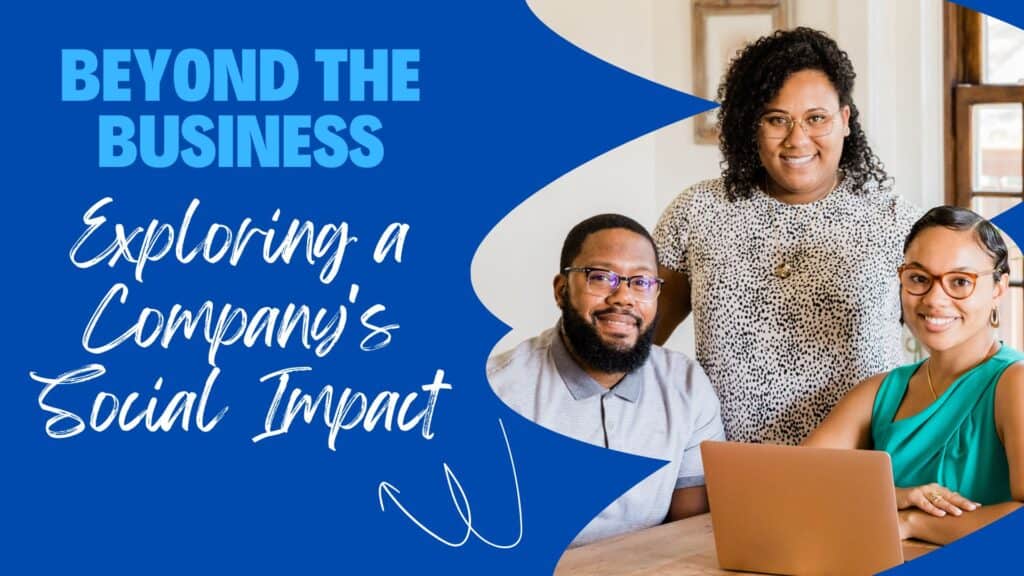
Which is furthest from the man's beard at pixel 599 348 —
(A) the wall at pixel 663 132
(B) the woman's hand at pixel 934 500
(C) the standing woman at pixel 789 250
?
(A) the wall at pixel 663 132

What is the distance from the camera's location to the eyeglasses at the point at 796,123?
Result: 2.34 metres

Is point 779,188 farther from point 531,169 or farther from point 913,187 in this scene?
point 913,187

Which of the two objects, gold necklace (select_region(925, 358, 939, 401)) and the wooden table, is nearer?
the wooden table

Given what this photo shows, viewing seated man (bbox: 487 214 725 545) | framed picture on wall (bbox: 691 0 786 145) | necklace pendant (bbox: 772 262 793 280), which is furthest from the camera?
framed picture on wall (bbox: 691 0 786 145)

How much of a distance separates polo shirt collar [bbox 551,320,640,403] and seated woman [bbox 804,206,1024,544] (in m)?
0.41

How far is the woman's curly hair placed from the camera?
2.37m

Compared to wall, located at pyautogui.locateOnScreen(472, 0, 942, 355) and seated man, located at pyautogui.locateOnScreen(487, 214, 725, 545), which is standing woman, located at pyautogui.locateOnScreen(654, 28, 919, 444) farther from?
wall, located at pyautogui.locateOnScreen(472, 0, 942, 355)

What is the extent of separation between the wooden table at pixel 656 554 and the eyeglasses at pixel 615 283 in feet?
1.17

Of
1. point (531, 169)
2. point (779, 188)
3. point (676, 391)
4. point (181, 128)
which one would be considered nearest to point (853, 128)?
point (779, 188)

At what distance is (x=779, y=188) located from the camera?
7.94 feet

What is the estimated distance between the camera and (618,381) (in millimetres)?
2355

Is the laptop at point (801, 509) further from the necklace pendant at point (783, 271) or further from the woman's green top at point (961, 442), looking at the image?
the necklace pendant at point (783, 271)

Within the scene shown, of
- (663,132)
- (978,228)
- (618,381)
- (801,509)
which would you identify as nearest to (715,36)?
(663,132)

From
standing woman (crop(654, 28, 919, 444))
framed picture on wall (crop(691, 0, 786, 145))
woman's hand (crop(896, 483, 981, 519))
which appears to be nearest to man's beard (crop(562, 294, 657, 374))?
standing woman (crop(654, 28, 919, 444))
